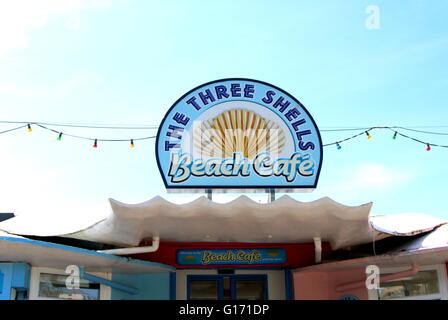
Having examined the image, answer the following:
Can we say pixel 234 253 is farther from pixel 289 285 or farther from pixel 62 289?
pixel 62 289

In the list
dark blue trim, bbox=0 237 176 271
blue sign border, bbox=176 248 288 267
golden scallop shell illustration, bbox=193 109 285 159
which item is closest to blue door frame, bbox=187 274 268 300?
blue sign border, bbox=176 248 288 267

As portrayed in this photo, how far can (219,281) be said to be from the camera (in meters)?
11.2

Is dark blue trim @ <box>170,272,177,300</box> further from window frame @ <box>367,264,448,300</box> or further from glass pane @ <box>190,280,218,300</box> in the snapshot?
window frame @ <box>367,264,448,300</box>

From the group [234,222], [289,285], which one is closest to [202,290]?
[289,285]

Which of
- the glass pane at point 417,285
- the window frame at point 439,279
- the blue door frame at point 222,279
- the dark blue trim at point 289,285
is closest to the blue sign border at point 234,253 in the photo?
the dark blue trim at point 289,285

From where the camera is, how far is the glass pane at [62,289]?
348 inches

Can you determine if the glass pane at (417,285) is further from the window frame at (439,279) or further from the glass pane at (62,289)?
the glass pane at (62,289)

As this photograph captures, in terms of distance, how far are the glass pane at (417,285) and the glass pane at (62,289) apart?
5726 millimetres

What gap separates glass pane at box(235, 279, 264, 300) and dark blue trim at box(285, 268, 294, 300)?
56 cm
